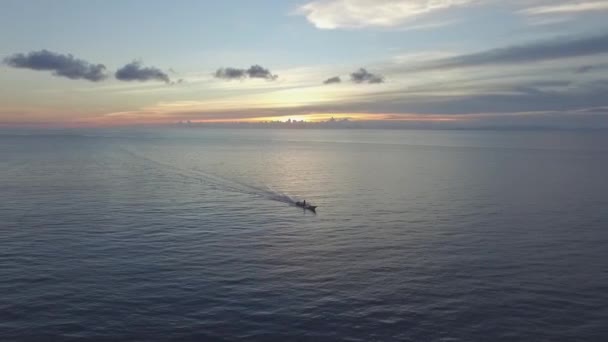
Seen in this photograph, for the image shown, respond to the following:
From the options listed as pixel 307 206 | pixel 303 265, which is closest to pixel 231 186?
pixel 307 206

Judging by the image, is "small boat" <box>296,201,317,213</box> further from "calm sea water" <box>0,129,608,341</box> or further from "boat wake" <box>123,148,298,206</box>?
"boat wake" <box>123,148,298,206</box>

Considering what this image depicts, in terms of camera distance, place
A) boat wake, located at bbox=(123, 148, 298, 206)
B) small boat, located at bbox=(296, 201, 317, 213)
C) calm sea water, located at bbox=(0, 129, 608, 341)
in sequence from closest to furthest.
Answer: calm sea water, located at bbox=(0, 129, 608, 341), small boat, located at bbox=(296, 201, 317, 213), boat wake, located at bbox=(123, 148, 298, 206)

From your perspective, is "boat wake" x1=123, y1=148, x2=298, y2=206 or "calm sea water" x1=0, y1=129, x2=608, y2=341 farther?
"boat wake" x1=123, y1=148, x2=298, y2=206

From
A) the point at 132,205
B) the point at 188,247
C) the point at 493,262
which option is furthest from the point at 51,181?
the point at 493,262

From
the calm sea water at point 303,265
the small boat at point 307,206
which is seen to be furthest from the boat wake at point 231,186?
the small boat at point 307,206

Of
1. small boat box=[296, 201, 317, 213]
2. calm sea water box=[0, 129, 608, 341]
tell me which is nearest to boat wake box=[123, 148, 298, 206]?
calm sea water box=[0, 129, 608, 341]

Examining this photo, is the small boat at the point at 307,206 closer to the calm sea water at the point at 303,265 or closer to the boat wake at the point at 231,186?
the calm sea water at the point at 303,265

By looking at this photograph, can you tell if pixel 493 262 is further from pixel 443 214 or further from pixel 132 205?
pixel 132 205

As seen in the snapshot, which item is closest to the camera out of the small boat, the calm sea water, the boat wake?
the calm sea water
